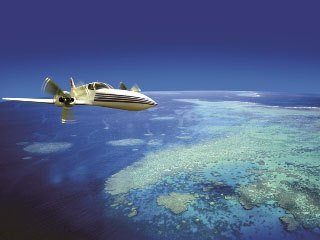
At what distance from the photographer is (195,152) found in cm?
8225

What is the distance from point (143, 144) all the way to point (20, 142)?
46.2 metres

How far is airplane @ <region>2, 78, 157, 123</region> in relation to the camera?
1272 centimetres

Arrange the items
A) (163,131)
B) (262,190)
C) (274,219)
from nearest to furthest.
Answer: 1. (274,219)
2. (262,190)
3. (163,131)

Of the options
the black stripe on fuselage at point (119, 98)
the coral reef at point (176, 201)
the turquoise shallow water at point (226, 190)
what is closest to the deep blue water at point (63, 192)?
the turquoise shallow water at point (226, 190)

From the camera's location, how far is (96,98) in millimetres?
13609

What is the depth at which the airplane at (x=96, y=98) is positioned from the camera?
41.7 feet

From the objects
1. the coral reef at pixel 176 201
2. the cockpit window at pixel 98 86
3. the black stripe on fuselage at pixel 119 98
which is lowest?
the coral reef at pixel 176 201

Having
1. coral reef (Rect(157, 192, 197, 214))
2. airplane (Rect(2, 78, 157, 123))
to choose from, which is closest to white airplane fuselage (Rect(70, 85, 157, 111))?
airplane (Rect(2, 78, 157, 123))

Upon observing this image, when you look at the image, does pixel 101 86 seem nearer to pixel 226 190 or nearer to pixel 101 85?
pixel 101 85

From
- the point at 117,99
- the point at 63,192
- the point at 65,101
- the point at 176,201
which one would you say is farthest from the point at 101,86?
the point at 63,192

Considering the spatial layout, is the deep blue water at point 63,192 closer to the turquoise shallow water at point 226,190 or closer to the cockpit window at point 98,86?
the turquoise shallow water at point 226,190

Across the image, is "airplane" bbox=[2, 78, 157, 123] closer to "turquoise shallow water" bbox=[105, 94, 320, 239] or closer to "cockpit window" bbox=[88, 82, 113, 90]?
"cockpit window" bbox=[88, 82, 113, 90]

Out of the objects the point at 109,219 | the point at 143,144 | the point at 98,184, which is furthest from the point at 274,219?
the point at 143,144

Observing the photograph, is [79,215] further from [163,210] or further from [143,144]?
[143,144]
